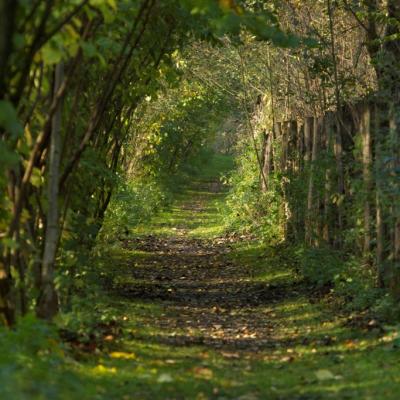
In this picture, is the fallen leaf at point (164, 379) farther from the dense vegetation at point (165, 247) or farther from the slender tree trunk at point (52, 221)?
the slender tree trunk at point (52, 221)

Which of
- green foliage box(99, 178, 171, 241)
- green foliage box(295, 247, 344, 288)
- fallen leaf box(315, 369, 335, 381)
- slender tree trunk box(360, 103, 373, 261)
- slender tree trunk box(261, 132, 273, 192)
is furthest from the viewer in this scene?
slender tree trunk box(261, 132, 273, 192)

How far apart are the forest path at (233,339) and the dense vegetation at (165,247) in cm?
4

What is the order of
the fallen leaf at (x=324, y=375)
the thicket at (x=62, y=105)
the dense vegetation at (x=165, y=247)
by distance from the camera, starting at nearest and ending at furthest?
1. the thicket at (x=62, y=105)
2. the dense vegetation at (x=165, y=247)
3. the fallen leaf at (x=324, y=375)

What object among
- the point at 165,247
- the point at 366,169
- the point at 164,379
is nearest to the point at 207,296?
the point at 366,169

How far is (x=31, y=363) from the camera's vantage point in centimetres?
667

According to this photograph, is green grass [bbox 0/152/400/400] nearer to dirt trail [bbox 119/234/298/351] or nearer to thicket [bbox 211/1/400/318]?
dirt trail [bbox 119/234/298/351]

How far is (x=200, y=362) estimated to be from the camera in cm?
851

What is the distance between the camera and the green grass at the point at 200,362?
6645mm

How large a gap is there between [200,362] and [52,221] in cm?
170

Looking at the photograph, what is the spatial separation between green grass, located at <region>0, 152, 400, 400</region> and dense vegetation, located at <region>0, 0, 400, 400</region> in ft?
0.09

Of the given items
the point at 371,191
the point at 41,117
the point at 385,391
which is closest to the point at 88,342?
the point at 41,117

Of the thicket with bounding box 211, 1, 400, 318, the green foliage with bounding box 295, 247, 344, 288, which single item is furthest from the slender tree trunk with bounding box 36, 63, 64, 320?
the green foliage with bounding box 295, 247, 344, 288

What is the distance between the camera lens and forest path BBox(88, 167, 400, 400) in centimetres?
729

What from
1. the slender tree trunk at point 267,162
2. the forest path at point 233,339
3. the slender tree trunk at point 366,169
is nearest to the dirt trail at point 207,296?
the forest path at point 233,339
